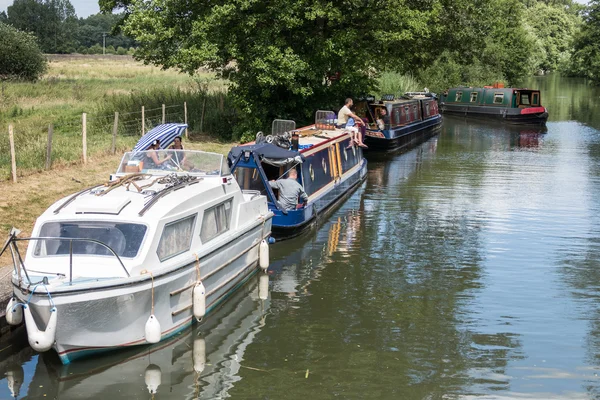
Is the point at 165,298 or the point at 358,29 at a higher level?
the point at 358,29

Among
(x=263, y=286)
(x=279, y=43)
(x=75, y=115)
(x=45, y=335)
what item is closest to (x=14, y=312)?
(x=45, y=335)

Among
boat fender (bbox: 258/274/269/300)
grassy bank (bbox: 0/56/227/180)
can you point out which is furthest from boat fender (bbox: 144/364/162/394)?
grassy bank (bbox: 0/56/227/180)

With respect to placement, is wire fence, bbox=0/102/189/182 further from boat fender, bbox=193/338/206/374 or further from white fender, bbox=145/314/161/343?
white fender, bbox=145/314/161/343

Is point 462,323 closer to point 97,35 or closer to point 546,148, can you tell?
point 546,148

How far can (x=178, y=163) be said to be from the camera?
13203mm

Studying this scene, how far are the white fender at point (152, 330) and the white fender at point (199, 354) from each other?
2.24 ft

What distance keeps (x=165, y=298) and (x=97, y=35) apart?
186786mm

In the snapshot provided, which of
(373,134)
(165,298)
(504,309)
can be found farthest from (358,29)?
(165,298)

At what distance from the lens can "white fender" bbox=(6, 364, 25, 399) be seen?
935 centimetres

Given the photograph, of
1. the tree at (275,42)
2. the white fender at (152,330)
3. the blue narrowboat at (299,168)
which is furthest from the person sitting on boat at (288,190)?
the tree at (275,42)

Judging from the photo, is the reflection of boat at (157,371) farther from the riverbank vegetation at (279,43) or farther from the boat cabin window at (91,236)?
the riverbank vegetation at (279,43)

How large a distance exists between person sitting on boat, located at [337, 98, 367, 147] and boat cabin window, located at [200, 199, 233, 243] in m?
11.5

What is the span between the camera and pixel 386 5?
94.2 feet

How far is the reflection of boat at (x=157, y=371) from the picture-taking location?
30.8 feet
